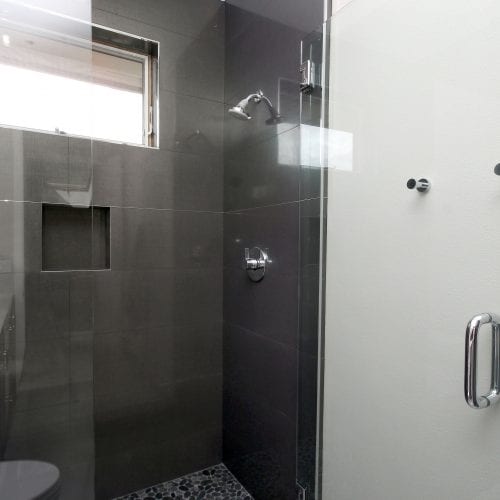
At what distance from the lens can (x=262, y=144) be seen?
1697 mm

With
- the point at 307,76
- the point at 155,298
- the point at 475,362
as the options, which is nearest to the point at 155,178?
the point at 155,298

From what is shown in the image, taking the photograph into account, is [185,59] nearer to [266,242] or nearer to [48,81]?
[48,81]

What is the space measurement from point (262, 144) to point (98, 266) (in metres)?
0.96

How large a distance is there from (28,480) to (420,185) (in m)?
1.58

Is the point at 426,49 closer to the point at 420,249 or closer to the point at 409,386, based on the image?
the point at 420,249

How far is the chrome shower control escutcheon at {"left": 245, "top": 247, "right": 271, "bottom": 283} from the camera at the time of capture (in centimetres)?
168

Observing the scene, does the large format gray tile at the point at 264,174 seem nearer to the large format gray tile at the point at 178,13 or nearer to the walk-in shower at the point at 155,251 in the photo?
the walk-in shower at the point at 155,251

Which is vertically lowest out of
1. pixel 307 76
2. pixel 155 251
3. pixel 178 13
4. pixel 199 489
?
pixel 199 489

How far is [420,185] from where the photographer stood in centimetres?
90

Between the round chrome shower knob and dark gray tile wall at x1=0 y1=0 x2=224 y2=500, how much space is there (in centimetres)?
117

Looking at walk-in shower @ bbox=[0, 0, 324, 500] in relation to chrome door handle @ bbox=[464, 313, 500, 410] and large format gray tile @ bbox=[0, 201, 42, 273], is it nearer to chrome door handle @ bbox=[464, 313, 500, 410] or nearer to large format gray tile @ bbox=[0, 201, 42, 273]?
large format gray tile @ bbox=[0, 201, 42, 273]

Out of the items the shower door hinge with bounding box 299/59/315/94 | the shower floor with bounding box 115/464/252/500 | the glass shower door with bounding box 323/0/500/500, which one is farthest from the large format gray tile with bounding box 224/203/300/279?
the shower floor with bounding box 115/464/252/500

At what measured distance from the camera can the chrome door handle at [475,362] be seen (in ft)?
2.30

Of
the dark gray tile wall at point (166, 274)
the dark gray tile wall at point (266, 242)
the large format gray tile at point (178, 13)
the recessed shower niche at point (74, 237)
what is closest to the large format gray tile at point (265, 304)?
the dark gray tile wall at point (266, 242)
